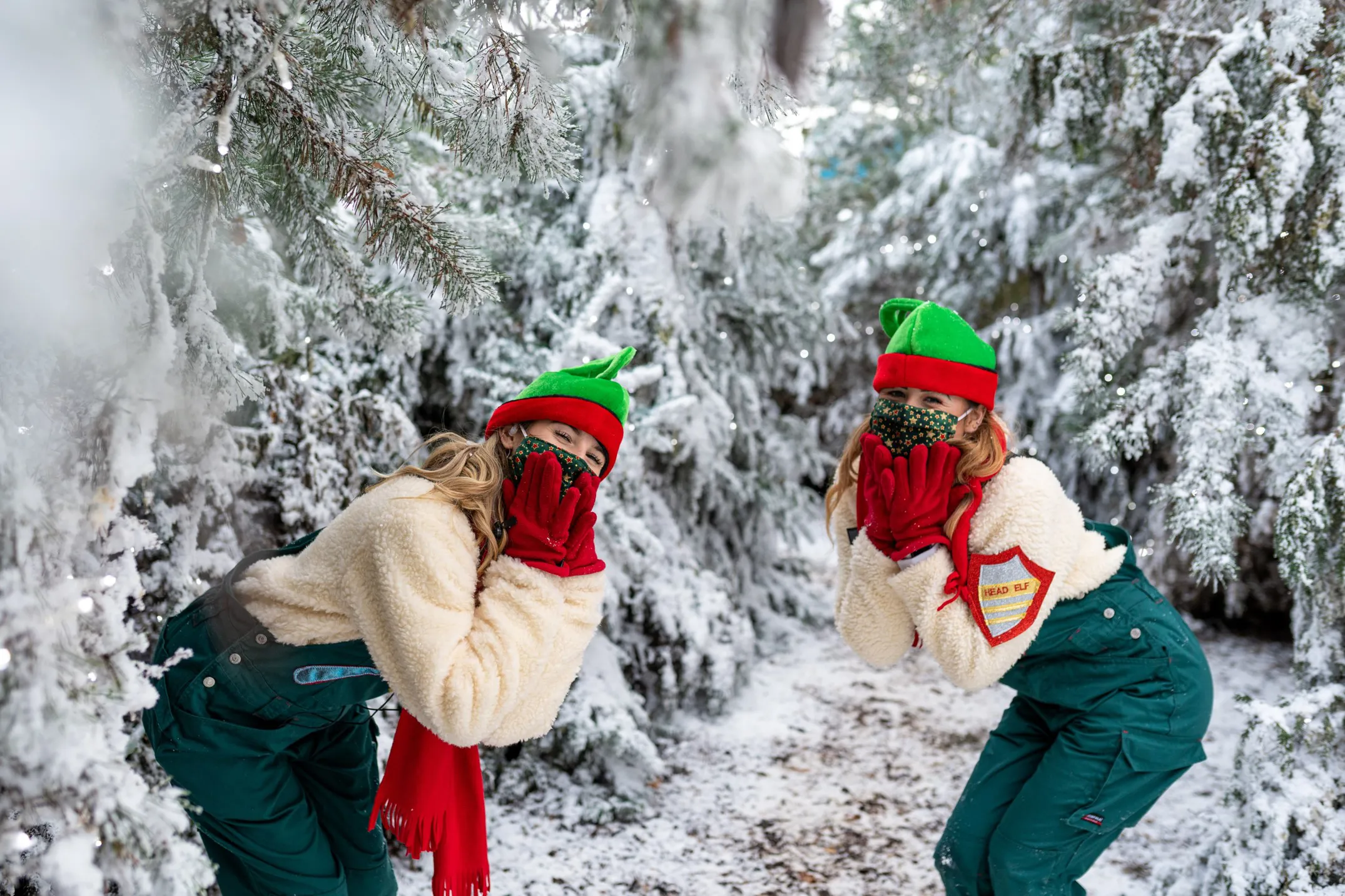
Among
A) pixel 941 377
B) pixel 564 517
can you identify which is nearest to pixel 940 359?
pixel 941 377

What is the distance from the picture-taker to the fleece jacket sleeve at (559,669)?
5.70 feet

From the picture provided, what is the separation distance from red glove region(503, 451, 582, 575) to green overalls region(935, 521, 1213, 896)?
117cm

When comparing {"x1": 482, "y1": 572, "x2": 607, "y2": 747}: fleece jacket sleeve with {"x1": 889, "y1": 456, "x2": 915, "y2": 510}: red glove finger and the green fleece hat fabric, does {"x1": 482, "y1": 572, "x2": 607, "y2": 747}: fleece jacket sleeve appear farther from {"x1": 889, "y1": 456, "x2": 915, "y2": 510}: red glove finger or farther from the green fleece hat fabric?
the green fleece hat fabric

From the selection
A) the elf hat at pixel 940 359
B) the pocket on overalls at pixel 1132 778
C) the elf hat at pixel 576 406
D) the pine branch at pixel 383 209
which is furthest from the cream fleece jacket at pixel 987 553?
the pine branch at pixel 383 209

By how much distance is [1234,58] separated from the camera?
9.64 ft

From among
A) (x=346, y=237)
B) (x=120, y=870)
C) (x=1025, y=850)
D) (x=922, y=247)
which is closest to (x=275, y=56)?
(x=120, y=870)

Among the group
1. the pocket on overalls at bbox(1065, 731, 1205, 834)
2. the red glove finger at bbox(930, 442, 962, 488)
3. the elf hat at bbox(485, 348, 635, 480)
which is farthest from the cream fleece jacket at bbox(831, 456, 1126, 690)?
the elf hat at bbox(485, 348, 635, 480)

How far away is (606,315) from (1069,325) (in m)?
1.90

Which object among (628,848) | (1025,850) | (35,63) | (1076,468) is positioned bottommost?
(628,848)

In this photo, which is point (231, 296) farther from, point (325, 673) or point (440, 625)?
point (440, 625)

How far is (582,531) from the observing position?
6.05 ft

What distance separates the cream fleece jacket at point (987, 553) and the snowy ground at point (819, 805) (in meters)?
1.26

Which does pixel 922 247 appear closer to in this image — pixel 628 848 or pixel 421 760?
pixel 628 848

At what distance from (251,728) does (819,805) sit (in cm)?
236
